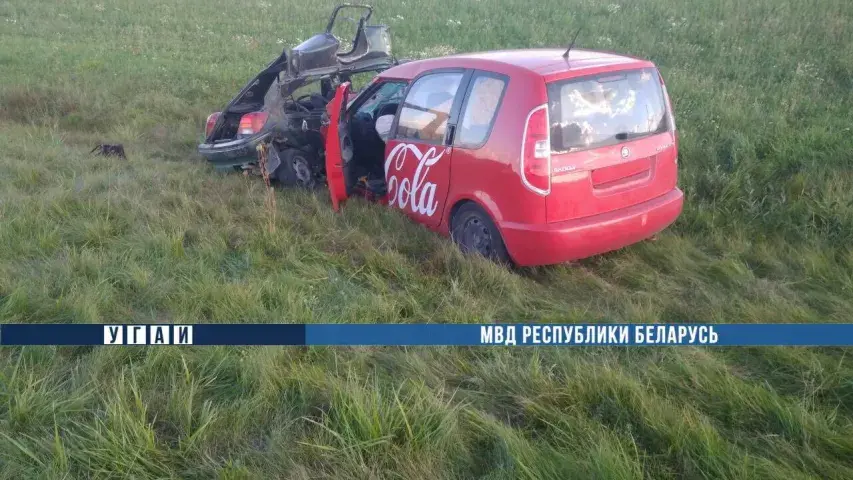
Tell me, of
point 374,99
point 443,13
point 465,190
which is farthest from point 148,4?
point 465,190

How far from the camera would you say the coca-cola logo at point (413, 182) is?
5.09 metres

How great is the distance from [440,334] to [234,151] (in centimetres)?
470

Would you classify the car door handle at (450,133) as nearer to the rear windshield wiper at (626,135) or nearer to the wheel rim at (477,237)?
the wheel rim at (477,237)

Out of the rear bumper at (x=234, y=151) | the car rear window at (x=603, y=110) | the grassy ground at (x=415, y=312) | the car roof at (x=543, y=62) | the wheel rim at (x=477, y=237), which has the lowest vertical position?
the grassy ground at (x=415, y=312)

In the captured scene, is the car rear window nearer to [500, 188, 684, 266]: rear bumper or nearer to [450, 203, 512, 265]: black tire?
[500, 188, 684, 266]: rear bumper

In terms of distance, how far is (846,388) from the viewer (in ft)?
10.3

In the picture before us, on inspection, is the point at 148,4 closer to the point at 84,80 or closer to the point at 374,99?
the point at 84,80

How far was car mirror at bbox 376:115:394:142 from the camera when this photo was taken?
5.71 m

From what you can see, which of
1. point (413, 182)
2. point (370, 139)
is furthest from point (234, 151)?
point (413, 182)

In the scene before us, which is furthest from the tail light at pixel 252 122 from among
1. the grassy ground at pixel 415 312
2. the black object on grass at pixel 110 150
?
the black object on grass at pixel 110 150

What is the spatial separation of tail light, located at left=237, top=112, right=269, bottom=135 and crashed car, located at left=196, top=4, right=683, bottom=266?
2.07 m

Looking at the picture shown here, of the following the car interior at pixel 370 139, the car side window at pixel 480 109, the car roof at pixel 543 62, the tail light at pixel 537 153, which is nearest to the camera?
the tail light at pixel 537 153

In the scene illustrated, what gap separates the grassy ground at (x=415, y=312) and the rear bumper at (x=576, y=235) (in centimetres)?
21

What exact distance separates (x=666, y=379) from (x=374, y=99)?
12.7 feet
